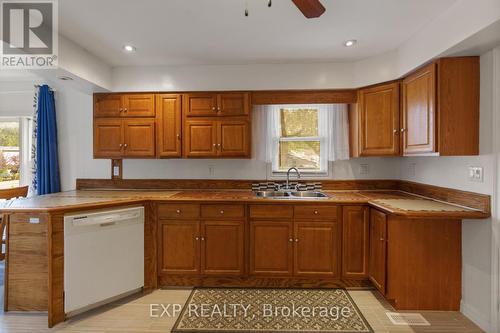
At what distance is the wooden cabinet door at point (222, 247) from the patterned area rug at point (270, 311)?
0.21m

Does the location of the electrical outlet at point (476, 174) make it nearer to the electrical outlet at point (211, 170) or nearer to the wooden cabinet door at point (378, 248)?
the wooden cabinet door at point (378, 248)

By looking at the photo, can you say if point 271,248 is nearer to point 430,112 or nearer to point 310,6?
point 430,112

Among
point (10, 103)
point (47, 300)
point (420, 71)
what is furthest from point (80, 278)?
point (420, 71)

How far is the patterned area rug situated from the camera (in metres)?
2.02

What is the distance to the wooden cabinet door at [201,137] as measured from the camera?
293 centimetres

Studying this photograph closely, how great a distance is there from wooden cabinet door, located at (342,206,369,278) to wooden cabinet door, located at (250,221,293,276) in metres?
0.54

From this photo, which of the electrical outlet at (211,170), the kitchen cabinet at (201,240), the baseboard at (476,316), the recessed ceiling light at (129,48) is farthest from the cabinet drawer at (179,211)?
the baseboard at (476,316)

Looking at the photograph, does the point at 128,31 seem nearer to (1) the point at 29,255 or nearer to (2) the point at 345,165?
(1) the point at 29,255

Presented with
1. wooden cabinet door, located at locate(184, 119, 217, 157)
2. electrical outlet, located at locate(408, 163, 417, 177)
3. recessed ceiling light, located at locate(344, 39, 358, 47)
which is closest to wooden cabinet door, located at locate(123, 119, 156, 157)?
wooden cabinet door, located at locate(184, 119, 217, 157)

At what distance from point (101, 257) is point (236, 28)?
2344 millimetres

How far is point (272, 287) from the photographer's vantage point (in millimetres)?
2611

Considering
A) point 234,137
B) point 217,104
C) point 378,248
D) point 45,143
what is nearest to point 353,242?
point 378,248

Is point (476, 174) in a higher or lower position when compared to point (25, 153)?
lower

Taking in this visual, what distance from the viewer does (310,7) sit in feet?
4.63
